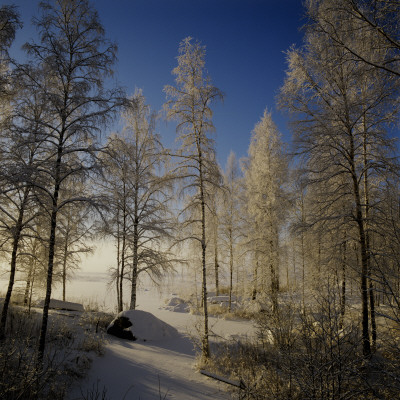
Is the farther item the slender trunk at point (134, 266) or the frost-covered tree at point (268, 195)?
the frost-covered tree at point (268, 195)

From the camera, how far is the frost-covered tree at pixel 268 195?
11.8 m

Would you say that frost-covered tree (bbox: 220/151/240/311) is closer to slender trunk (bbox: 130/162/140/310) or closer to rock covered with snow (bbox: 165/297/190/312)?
rock covered with snow (bbox: 165/297/190/312)

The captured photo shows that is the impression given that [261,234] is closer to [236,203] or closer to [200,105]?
[236,203]

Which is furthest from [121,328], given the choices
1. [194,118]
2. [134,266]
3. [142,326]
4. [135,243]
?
[194,118]

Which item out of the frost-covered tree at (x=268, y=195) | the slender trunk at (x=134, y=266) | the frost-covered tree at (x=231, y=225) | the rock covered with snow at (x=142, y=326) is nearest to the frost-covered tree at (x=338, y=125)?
the frost-covered tree at (x=268, y=195)

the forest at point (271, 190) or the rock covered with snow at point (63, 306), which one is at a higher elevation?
the forest at point (271, 190)

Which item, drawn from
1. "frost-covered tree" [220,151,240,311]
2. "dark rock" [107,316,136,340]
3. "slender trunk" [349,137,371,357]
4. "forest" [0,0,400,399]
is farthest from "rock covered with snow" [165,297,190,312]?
"slender trunk" [349,137,371,357]

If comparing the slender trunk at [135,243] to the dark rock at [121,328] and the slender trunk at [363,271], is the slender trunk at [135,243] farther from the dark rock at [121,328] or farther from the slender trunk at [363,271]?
the slender trunk at [363,271]

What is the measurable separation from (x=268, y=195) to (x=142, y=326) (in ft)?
28.2

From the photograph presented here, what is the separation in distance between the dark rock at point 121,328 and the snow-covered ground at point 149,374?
26 cm

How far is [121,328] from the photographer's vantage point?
29.1 ft

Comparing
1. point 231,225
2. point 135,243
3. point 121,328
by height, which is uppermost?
point 231,225

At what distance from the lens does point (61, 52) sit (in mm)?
6043

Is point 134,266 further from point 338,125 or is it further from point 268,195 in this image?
point 338,125
